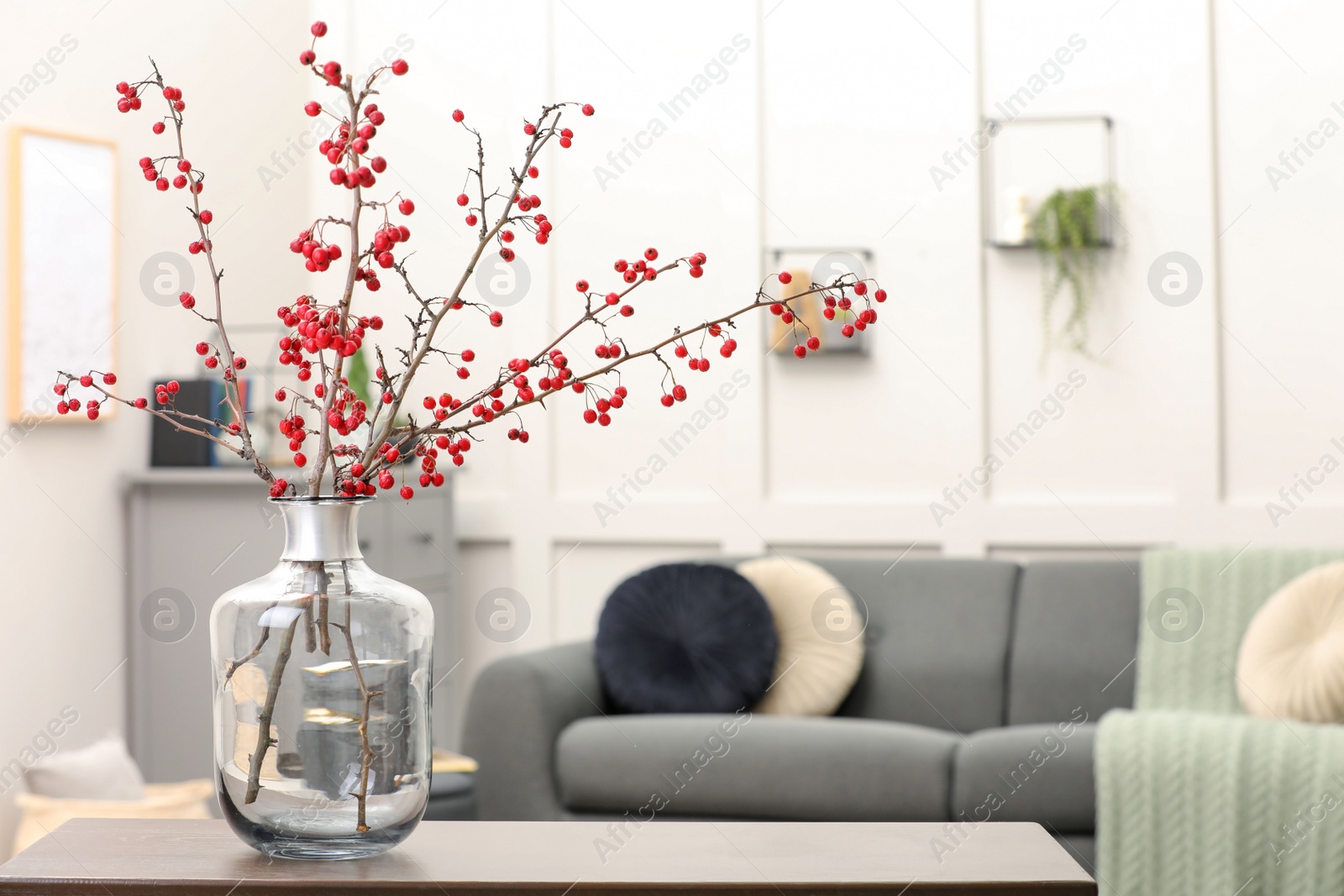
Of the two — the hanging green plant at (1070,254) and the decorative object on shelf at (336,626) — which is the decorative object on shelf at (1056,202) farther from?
the decorative object on shelf at (336,626)

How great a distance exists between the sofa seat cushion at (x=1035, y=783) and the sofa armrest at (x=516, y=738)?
84 cm

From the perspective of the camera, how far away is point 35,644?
308 cm

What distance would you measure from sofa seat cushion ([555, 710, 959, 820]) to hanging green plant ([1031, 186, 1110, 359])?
145cm

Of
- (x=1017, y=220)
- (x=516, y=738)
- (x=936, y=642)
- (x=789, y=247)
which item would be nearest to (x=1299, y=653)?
(x=936, y=642)

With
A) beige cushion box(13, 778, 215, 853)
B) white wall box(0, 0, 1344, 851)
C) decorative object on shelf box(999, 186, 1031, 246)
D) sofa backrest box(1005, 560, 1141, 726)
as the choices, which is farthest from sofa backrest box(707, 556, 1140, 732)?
beige cushion box(13, 778, 215, 853)

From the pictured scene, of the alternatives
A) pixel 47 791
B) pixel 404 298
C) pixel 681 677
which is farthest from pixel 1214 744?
pixel 404 298

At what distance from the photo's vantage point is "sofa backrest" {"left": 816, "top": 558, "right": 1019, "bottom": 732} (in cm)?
296

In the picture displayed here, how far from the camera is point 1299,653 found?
261 cm

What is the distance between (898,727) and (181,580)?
1.92m

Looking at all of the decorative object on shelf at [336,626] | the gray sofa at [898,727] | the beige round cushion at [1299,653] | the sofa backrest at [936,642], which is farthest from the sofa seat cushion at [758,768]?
the decorative object on shelf at [336,626]

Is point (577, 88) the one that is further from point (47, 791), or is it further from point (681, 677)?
point (47, 791)

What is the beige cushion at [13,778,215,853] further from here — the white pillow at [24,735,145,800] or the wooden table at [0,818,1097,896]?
the wooden table at [0,818,1097,896]

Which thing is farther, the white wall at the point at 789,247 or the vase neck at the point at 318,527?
the white wall at the point at 789,247

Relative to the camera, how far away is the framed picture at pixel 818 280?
3764 mm
